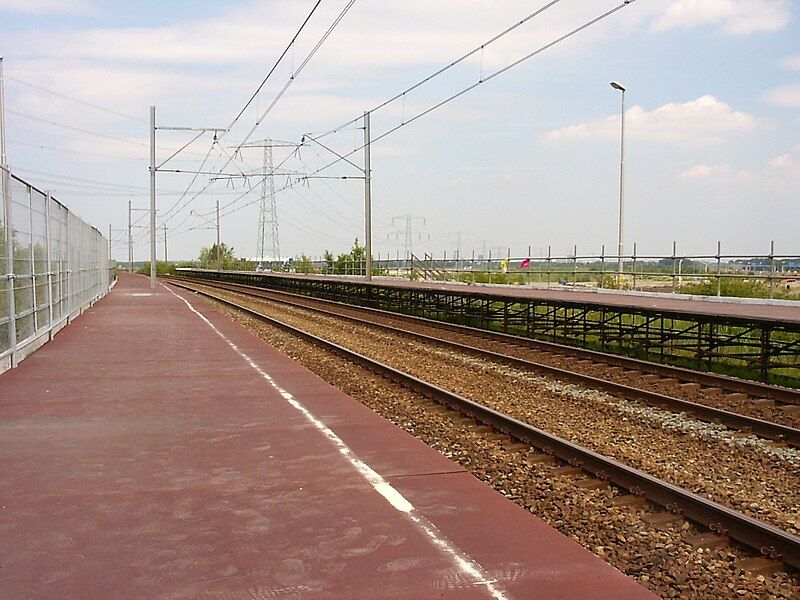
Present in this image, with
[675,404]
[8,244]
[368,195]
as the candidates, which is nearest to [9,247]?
[8,244]

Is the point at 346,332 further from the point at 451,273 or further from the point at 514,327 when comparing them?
the point at 451,273

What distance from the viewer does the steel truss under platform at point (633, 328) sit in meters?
14.0

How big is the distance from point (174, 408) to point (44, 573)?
16.4 ft

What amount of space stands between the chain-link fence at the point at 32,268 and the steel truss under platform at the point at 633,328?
423 inches

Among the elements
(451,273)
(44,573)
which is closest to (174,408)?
(44,573)

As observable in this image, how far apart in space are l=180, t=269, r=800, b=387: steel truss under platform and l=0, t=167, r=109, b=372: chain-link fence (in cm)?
1074

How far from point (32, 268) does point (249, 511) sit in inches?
393

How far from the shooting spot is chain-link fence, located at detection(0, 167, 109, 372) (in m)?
11.7

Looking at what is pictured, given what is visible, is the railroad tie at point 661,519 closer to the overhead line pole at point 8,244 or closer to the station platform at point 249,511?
the station platform at point 249,511

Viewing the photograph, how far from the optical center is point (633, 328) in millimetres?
17578

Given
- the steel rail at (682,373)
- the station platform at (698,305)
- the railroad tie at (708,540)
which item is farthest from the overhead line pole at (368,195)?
the railroad tie at (708,540)

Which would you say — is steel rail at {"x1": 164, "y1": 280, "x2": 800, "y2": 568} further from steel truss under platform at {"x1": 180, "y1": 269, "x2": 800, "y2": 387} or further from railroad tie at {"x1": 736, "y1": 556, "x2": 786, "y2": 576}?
steel truss under platform at {"x1": 180, "y1": 269, "x2": 800, "y2": 387}

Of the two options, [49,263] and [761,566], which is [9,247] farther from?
[761,566]

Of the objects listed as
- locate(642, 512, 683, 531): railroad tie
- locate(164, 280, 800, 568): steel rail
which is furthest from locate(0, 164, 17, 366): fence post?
locate(642, 512, 683, 531): railroad tie
